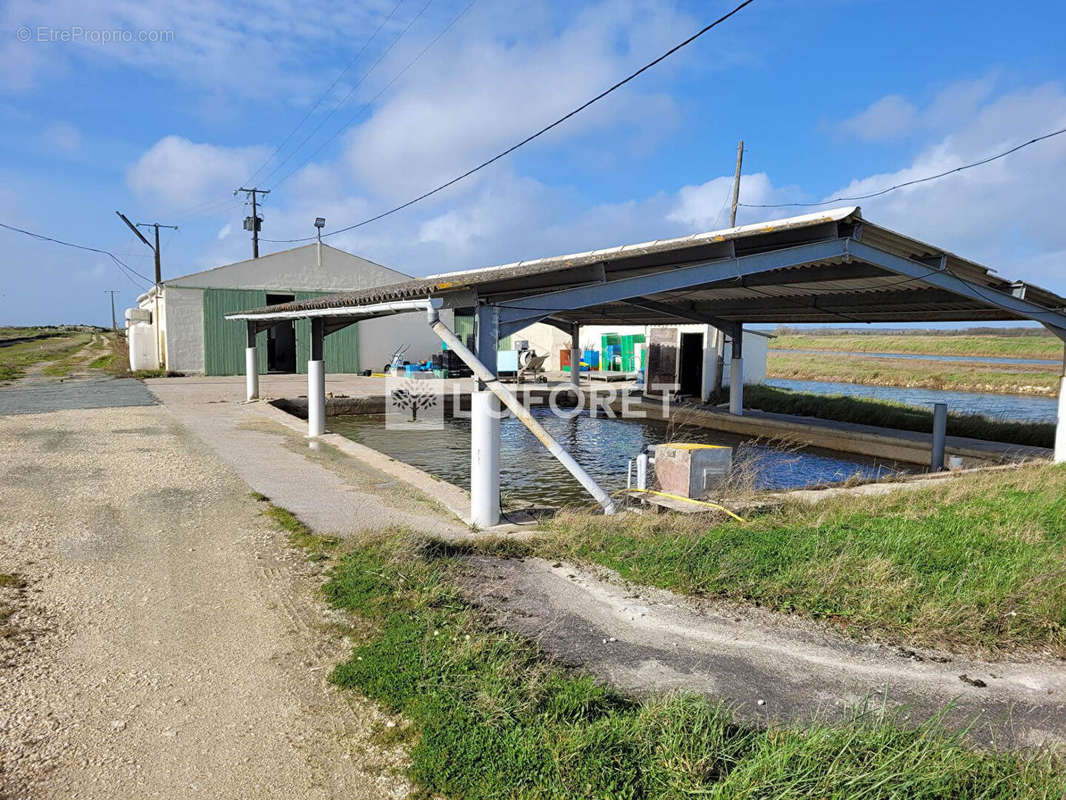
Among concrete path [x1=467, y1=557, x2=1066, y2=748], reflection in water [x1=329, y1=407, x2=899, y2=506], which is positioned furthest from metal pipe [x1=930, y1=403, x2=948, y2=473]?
concrete path [x1=467, y1=557, x2=1066, y2=748]

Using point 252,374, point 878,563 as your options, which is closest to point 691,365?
point 252,374

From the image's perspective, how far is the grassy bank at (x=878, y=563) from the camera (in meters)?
4.50

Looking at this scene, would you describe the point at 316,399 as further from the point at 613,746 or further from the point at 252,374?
the point at 613,746

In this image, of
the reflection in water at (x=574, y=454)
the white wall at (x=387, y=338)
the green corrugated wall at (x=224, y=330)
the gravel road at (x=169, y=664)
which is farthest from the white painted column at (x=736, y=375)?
the green corrugated wall at (x=224, y=330)

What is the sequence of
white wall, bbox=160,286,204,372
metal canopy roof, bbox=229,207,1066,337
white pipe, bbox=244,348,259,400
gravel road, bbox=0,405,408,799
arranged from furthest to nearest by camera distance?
white wall, bbox=160,286,204,372 < white pipe, bbox=244,348,259,400 < metal canopy roof, bbox=229,207,1066,337 < gravel road, bbox=0,405,408,799

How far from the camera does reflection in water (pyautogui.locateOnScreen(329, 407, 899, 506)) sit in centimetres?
1031

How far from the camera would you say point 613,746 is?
2.91 metres

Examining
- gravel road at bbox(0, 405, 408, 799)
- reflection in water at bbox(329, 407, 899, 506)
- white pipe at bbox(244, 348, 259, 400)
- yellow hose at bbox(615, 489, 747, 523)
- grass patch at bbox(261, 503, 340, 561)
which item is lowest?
reflection in water at bbox(329, 407, 899, 506)

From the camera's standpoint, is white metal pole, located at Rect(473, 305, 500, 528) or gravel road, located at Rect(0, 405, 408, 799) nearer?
gravel road, located at Rect(0, 405, 408, 799)

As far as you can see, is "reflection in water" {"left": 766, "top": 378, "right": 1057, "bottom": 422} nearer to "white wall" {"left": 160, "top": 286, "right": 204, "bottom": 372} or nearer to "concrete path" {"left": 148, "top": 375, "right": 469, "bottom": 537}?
"concrete path" {"left": 148, "top": 375, "right": 469, "bottom": 537}

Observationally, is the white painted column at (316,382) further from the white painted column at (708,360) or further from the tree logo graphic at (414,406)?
the white painted column at (708,360)

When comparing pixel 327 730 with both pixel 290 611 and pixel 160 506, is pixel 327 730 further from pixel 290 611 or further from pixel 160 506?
pixel 160 506

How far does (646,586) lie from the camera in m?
5.14

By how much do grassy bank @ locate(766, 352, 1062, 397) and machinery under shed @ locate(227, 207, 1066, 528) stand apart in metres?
23.4
